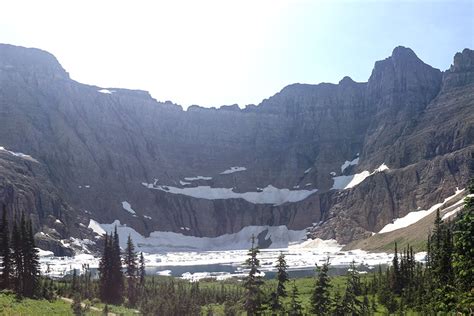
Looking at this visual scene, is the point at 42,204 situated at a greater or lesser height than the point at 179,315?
greater

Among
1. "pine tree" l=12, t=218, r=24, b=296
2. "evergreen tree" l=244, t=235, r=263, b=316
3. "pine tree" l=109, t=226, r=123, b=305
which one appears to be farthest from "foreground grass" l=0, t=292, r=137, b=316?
"evergreen tree" l=244, t=235, r=263, b=316

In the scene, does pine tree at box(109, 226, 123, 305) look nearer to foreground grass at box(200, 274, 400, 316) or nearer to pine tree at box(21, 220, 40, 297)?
pine tree at box(21, 220, 40, 297)

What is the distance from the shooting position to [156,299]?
2375 inches

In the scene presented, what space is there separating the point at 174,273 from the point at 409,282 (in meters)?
71.8

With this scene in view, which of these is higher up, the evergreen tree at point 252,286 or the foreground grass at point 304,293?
the evergreen tree at point 252,286

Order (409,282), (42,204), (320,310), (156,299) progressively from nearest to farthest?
(320,310), (156,299), (409,282), (42,204)

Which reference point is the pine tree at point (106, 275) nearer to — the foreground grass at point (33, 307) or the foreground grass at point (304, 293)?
the foreground grass at point (33, 307)

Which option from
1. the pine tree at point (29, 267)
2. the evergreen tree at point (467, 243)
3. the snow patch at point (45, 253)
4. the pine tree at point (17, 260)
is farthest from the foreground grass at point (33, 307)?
the snow patch at point (45, 253)

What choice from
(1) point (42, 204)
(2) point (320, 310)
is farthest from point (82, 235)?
(2) point (320, 310)

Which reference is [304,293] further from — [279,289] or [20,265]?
[279,289]

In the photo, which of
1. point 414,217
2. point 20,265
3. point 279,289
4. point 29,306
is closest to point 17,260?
point 20,265

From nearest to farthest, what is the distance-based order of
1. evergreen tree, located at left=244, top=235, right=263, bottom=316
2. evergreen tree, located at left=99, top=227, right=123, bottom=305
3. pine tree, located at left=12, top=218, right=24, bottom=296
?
evergreen tree, located at left=244, top=235, right=263, bottom=316, pine tree, located at left=12, top=218, right=24, bottom=296, evergreen tree, located at left=99, top=227, right=123, bottom=305

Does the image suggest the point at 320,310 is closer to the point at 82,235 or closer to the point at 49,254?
the point at 49,254

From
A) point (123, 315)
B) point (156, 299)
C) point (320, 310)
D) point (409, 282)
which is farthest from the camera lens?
point (409, 282)
